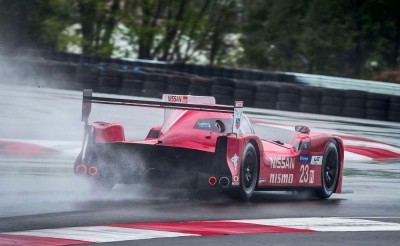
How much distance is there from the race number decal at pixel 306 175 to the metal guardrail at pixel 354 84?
645 inches

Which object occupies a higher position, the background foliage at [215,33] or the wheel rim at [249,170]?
the background foliage at [215,33]

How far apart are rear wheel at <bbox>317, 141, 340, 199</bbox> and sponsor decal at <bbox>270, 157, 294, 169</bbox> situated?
0.61 m

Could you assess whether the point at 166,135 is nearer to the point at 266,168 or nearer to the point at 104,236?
the point at 266,168

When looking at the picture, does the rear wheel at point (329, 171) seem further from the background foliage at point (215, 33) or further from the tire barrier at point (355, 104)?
the background foliage at point (215, 33)

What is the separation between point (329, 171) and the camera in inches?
411

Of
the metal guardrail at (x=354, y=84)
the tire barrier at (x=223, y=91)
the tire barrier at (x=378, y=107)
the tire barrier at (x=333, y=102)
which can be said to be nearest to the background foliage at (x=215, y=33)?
the metal guardrail at (x=354, y=84)

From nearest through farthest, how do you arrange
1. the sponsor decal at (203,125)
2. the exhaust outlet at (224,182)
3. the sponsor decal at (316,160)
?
the exhaust outlet at (224,182)
the sponsor decal at (203,125)
the sponsor decal at (316,160)

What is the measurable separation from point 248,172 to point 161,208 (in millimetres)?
1157

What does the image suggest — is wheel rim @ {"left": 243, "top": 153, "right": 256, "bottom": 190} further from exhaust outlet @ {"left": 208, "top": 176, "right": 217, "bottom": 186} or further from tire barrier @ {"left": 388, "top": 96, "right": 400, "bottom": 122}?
tire barrier @ {"left": 388, "top": 96, "right": 400, "bottom": 122}

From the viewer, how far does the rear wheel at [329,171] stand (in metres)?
10.3

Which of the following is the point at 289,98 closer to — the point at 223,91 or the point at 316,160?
the point at 223,91

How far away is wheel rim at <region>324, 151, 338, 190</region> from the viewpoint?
34.1 feet

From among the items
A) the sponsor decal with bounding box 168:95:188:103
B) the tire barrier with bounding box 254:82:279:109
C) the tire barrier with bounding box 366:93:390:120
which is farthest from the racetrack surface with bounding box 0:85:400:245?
the tire barrier with bounding box 254:82:279:109

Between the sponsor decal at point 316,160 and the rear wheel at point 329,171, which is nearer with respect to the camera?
the sponsor decal at point 316,160
